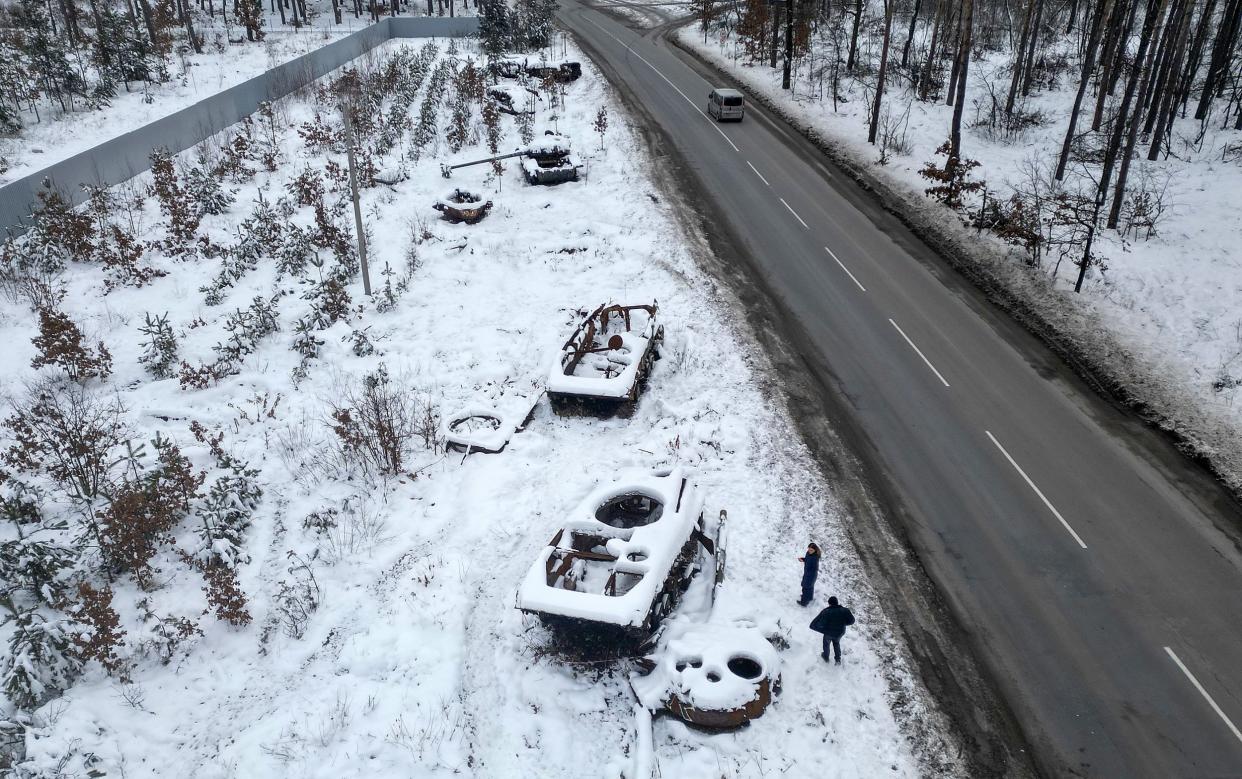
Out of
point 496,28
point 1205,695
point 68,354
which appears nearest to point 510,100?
point 496,28

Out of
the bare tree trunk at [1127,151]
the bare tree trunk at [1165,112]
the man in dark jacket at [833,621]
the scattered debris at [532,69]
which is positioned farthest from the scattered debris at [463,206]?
the bare tree trunk at [1165,112]

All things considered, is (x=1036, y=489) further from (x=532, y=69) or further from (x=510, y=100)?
(x=532, y=69)

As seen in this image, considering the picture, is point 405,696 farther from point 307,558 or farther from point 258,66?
point 258,66

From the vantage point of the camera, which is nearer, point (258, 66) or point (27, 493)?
point (27, 493)

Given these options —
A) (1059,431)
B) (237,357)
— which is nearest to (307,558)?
(237,357)

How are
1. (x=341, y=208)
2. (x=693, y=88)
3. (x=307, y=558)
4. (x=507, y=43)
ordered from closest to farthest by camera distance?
(x=307, y=558), (x=341, y=208), (x=693, y=88), (x=507, y=43)
